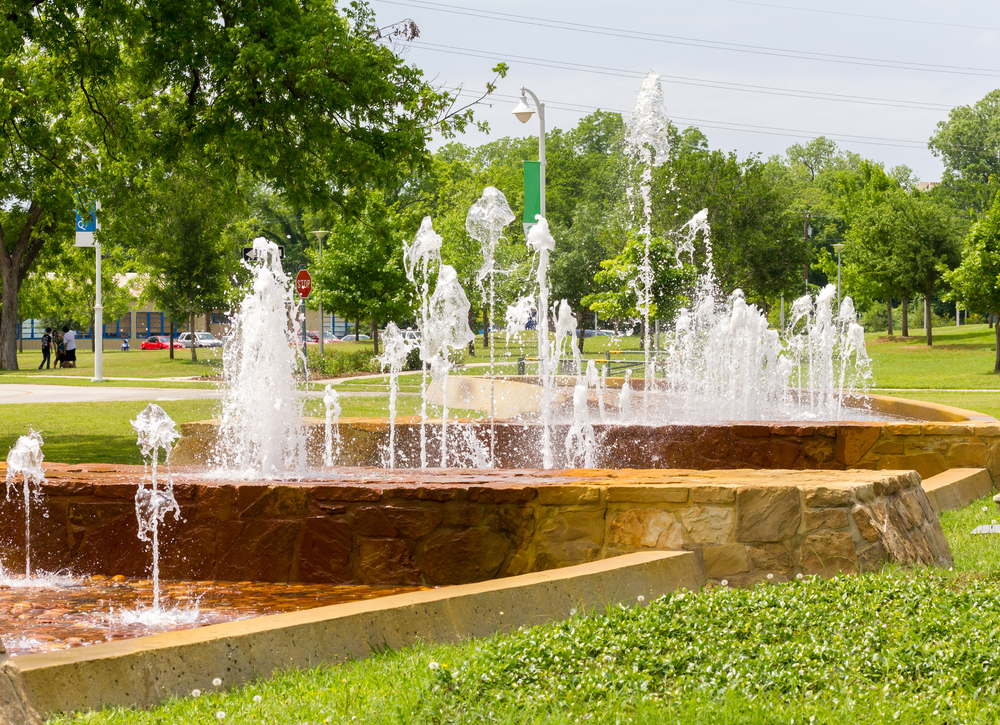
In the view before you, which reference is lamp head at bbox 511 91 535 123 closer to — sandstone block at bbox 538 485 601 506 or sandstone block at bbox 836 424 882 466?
sandstone block at bbox 836 424 882 466

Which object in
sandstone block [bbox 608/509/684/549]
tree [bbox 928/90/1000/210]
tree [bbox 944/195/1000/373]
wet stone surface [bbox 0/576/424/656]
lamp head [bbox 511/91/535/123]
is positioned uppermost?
tree [bbox 928/90/1000/210]

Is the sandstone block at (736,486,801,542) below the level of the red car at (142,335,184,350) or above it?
below

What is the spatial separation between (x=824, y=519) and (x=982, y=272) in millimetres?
27116

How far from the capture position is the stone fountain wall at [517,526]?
5031 millimetres

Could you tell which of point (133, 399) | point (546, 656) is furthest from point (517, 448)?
point (133, 399)

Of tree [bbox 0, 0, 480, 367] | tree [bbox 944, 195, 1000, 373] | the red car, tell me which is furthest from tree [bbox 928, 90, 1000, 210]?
tree [bbox 0, 0, 480, 367]

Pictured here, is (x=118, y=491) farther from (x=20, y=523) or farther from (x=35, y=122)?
(x=35, y=122)

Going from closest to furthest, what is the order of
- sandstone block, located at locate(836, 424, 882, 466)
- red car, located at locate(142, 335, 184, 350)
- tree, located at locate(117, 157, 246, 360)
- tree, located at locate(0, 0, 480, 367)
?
sandstone block, located at locate(836, 424, 882, 466) → tree, located at locate(0, 0, 480, 367) → tree, located at locate(117, 157, 246, 360) → red car, located at locate(142, 335, 184, 350)

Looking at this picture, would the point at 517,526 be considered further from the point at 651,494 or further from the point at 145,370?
the point at 145,370

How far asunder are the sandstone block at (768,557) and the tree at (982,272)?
26.2 meters

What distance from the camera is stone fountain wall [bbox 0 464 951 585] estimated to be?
5.03 metres

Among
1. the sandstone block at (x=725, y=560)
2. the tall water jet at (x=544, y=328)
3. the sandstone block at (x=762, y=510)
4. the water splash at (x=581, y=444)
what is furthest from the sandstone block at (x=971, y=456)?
the sandstone block at (x=725, y=560)

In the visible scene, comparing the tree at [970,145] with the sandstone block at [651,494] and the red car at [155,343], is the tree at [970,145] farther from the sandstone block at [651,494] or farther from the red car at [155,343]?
the sandstone block at [651,494]

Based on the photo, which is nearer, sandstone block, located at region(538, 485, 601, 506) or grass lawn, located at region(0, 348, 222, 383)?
sandstone block, located at region(538, 485, 601, 506)
